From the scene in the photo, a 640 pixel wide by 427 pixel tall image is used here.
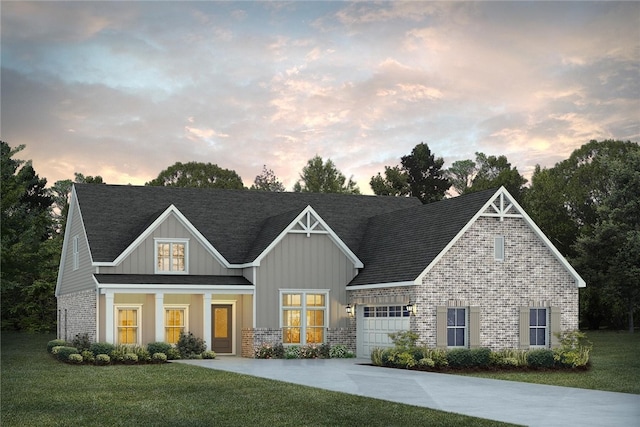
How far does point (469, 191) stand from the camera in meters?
74.0

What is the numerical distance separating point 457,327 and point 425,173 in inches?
1817

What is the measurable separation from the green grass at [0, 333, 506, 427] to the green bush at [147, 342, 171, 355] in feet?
20.5

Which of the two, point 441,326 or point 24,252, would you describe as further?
point 24,252

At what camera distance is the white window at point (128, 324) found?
35.7 meters

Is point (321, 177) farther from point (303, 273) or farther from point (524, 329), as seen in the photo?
point (524, 329)

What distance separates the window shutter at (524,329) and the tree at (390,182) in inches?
1521

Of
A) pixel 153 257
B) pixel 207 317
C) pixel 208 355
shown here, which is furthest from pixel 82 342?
pixel 208 355

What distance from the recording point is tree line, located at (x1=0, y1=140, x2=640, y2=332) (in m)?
47.2

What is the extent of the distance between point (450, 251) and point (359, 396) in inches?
526

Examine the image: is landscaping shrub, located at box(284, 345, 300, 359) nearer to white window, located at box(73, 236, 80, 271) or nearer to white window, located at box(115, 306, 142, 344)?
white window, located at box(115, 306, 142, 344)

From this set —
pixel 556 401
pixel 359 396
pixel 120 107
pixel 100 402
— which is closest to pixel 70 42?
pixel 120 107

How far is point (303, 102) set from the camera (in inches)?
1553

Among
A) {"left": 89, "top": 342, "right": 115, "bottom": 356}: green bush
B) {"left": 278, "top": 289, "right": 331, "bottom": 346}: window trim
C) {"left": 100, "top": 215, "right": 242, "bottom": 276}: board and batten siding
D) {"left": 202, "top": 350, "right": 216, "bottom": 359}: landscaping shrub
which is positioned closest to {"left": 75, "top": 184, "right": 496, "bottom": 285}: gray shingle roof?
{"left": 100, "top": 215, "right": 242, "bottom": 276}: board and batten siding

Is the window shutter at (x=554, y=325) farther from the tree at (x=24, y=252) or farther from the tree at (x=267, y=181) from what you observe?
the tree at (x=267, y=181)
